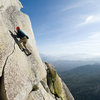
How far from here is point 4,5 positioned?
19344 millimetres

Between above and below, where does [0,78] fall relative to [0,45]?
below

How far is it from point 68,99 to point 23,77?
21.1m

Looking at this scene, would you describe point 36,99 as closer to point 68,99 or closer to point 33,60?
point 33,60

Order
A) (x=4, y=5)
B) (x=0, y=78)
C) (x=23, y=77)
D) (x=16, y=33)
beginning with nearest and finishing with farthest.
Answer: (x=0, y=78) < (x=23, y=77) < (x=16, y=33) < (x=4, y=5)

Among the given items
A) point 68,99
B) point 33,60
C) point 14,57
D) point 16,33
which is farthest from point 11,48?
point 68,99

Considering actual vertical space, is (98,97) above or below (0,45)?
below

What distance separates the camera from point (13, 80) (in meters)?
12.6

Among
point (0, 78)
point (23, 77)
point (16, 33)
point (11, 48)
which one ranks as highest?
point (16, 33)

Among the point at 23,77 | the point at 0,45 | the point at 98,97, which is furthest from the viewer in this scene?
the point at 98,97

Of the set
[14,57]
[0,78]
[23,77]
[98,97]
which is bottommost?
[98,97]

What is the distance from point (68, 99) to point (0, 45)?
24.9m

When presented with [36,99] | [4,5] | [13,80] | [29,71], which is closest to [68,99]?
[36,99]

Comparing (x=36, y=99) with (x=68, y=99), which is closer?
(x=36, y=99)

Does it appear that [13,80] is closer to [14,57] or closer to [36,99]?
[14,57]
